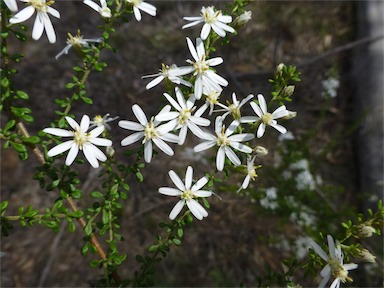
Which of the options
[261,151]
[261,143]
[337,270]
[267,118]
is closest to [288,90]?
[267,118]

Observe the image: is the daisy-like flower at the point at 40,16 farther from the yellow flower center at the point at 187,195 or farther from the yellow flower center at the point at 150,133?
the yellow flower center at the point at 187,195

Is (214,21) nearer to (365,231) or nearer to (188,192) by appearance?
(188,192)

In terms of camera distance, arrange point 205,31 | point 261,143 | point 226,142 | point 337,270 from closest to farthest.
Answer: point 337,270
point 226,142
point 205,31
point 261,143

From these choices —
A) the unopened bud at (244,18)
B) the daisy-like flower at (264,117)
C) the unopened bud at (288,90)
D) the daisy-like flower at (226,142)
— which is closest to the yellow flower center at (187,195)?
the daisy-like flower at (226,142)

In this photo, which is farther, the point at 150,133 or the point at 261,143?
the point at 261,143

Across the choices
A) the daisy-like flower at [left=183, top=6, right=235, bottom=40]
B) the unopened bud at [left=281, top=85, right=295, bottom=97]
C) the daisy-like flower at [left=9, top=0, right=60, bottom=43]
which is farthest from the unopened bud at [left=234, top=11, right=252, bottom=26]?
the daisy-like flower at [left=9, top=0, right=60, bottom=43]

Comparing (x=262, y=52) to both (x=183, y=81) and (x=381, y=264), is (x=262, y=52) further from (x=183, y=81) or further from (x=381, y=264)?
(x=183, y=81)

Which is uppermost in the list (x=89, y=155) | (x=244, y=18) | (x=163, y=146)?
(x=244, y=18)
